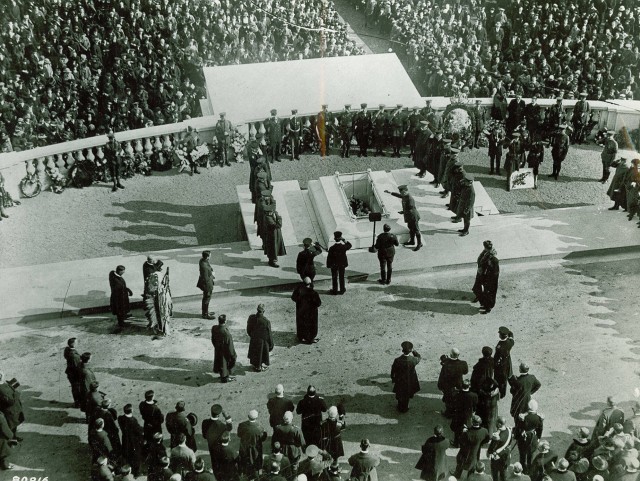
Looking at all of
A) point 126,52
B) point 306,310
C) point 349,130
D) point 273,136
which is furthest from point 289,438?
point 126,52

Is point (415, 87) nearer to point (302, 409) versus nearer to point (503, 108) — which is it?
point (503, 108)

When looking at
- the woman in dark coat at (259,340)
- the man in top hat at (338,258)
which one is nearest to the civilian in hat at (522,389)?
the woman in dark coat at (259,340)

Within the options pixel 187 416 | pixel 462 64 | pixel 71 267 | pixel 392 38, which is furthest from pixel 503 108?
pixel 187 416

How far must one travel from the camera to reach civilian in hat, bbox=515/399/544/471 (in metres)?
11.9

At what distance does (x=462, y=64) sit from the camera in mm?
24203

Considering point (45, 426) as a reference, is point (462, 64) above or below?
above

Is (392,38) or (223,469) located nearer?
(223,469)

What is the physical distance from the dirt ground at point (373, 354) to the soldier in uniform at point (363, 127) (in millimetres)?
5524

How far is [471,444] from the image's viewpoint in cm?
1180

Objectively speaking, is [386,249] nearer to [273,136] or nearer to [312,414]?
[312,414]

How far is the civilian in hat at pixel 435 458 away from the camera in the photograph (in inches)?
452

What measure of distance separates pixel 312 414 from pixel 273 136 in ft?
33.5

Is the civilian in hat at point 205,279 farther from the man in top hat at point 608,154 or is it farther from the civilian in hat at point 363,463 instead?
the man in top hat at point 608,154

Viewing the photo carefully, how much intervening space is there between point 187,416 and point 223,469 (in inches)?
37.1
